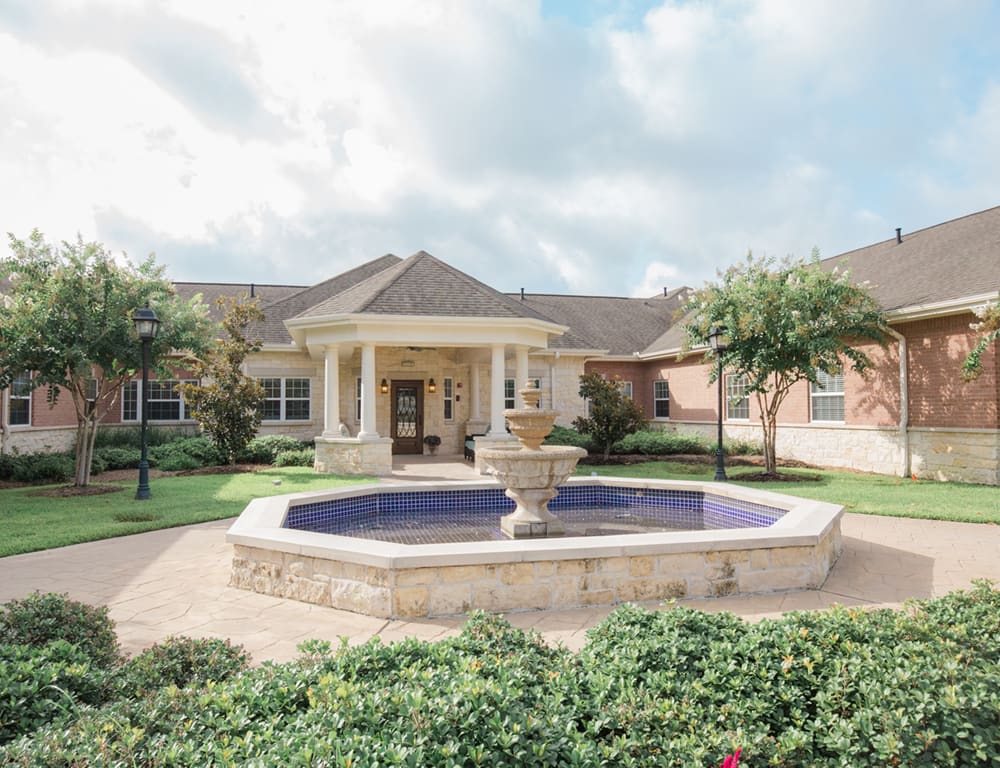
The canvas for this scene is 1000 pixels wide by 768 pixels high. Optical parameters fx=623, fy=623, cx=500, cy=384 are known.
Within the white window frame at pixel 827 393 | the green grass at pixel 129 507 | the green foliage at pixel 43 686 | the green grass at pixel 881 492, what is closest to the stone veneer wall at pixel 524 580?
the green foliage at pixel 43 686

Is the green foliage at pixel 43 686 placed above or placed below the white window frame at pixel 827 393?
below

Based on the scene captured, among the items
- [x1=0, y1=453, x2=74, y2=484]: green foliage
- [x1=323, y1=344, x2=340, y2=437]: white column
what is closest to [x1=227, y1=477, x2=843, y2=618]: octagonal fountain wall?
[x1=323, y1=344, x2=340, y2=437]: white column

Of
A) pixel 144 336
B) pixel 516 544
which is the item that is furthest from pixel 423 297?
pixel 516 544

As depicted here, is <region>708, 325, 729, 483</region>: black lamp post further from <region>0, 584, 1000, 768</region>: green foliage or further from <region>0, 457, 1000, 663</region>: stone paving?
<region>0, 584, 1000, 768</region>: green foliage

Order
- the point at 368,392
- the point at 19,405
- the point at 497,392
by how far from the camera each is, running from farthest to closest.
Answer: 1. the point at 19,405
2. the point at 497,392
3. the point at 368,392

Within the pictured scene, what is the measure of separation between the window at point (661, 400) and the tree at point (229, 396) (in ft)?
53.3

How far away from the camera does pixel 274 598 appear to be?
19.9 ft

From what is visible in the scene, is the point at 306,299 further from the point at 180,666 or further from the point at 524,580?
the point at 180,666

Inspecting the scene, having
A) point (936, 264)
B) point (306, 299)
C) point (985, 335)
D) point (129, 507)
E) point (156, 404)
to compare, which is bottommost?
point (129, 507)

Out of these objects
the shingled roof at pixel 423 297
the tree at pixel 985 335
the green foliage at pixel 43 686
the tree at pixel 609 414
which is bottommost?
the green foliage at pixel 43 686

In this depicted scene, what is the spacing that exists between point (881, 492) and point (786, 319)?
4441 millimetres

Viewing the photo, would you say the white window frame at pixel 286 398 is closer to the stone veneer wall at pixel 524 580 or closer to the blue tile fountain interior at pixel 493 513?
the blue tile fountain interior at pixel 493 513

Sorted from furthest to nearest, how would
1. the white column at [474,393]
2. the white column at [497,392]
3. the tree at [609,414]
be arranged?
the white column at [474,393] < the tree at [609,414] < the white column at [497,392]

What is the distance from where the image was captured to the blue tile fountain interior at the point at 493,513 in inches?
344
